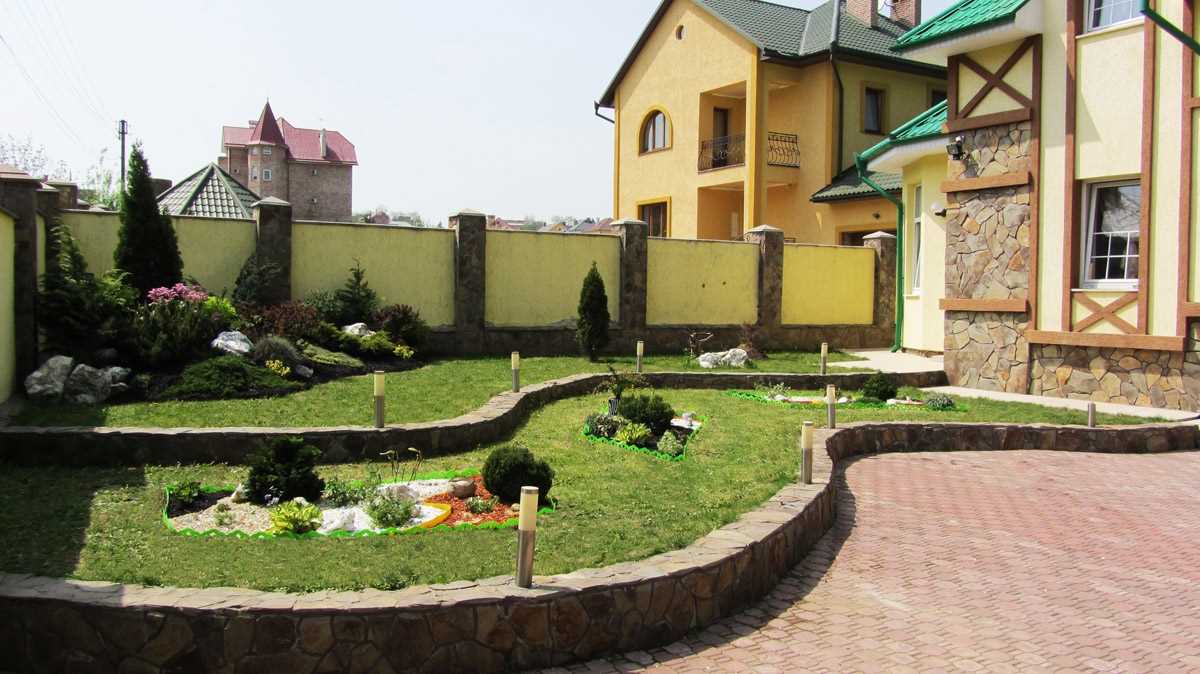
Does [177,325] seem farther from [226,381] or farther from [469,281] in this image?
[469,281]

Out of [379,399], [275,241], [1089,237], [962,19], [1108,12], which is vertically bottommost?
[379,399]

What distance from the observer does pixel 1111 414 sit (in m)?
13.1

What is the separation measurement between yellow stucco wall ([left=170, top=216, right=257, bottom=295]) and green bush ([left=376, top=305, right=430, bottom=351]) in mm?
2631

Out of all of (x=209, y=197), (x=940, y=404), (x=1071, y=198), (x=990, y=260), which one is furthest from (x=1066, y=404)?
(x=209, y=197)

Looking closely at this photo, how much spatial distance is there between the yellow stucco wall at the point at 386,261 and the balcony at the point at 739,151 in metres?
13.2

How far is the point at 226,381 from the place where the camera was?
11680mm

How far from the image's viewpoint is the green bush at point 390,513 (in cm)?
677

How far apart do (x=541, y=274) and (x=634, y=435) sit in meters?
9.60

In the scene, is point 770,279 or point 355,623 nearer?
point 355,623

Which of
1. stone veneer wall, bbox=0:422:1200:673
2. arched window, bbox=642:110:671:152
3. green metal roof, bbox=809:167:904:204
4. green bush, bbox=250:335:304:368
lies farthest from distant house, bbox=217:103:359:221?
stone veneer wall, bbox=0:422:1200:673

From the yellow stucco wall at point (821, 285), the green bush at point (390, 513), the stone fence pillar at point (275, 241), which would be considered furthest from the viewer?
the yellow stucco wall at point (821, 285)

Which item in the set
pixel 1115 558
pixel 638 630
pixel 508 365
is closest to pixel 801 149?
pixel 508 365

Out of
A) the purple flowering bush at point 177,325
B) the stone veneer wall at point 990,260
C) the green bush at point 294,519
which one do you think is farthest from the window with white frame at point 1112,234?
the purple flowering bush at point 177,325

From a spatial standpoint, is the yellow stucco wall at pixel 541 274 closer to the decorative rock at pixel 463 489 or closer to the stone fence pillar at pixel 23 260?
the stone fence pillar at pixel 23 260
